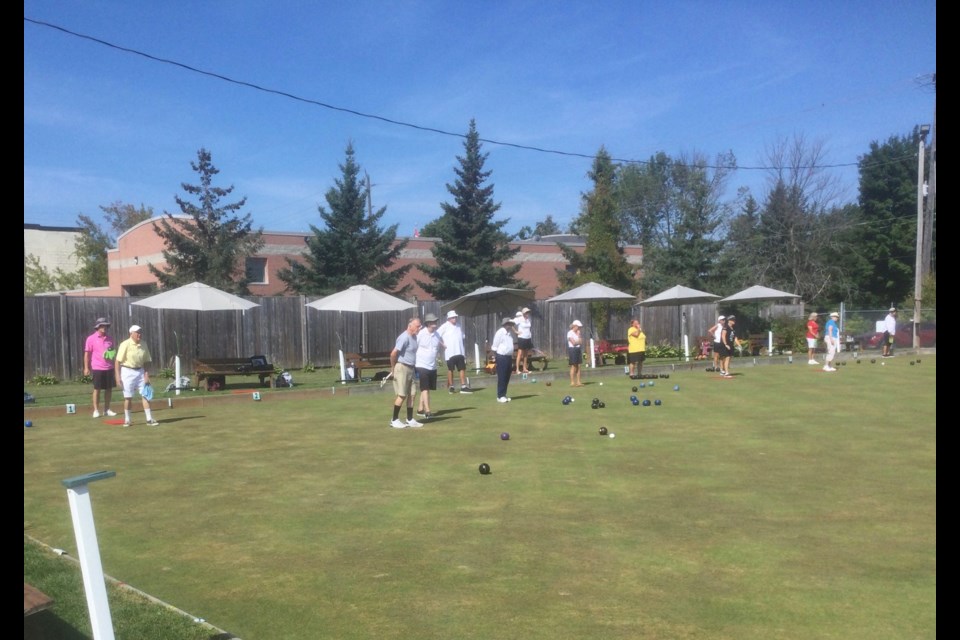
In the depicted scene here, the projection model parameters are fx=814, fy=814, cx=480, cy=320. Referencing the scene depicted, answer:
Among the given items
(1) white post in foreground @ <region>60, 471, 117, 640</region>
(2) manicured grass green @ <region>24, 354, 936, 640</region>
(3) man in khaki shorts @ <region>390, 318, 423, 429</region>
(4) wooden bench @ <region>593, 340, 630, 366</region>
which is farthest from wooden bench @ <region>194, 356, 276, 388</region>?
(1) white post in foreground @ <region>60, 471, 117, 640</region>

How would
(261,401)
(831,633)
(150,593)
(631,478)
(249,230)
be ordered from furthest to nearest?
1. (249,230)
2. (261,401)
3. (631,478)
4. (150,593)
5. (831,633)

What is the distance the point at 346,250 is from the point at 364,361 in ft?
57.1

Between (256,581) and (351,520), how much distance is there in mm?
1790

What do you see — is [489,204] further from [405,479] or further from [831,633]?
[831,633]

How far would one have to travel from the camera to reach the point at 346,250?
4000 centimetres

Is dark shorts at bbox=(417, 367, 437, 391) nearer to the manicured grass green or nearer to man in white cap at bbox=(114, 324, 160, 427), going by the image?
the manicured grass green

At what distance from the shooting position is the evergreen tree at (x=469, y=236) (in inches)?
1614

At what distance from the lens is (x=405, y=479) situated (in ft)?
31.9

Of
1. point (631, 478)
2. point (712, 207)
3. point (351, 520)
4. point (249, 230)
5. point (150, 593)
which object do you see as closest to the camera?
point (150, 593)

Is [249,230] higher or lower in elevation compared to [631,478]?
higher

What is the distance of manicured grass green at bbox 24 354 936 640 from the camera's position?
17.8ft

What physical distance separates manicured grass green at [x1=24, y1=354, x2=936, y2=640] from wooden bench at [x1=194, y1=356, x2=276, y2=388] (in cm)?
635

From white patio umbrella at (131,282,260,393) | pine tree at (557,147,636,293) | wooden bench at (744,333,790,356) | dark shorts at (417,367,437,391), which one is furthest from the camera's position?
pine tree at (557,147,636,293)

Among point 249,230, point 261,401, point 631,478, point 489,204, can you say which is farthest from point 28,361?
point 489,204
